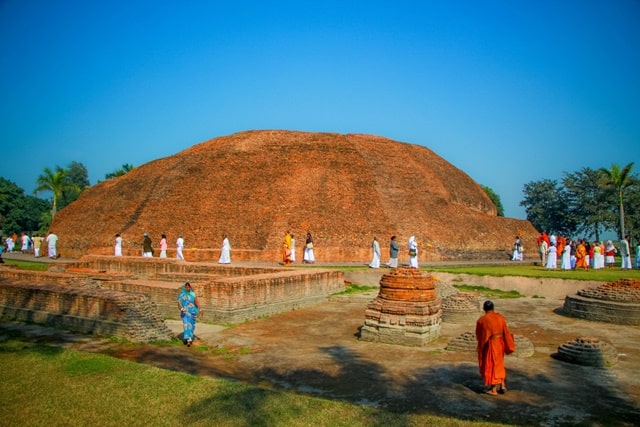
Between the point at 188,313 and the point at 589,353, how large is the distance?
236 inches

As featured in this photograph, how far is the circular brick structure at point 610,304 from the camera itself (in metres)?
10.5

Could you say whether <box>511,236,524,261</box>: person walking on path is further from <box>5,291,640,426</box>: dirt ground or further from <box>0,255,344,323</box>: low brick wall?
<box>5,291,640,426</box>: dirt ground

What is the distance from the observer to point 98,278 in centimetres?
1323

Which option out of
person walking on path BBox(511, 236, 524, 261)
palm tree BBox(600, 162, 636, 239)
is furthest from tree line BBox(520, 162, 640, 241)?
person walking on path BBox(511, 236, 524, 261)

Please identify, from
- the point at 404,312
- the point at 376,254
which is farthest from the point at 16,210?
the point at 404,312

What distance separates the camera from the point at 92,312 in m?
8.45

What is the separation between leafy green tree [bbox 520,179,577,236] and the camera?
4456cm

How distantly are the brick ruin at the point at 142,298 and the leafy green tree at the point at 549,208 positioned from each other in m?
36.2

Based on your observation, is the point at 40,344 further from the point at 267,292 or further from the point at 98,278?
the point at 98,278

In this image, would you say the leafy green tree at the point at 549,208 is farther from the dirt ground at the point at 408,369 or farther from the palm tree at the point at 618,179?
the dirt ground at the point at 408,369

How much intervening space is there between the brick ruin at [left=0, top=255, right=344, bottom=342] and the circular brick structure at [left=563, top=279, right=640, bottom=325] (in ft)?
20.5

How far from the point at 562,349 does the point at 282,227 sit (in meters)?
19.4

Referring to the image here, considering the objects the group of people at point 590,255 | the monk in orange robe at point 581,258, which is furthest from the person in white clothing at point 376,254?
the monk in orange robe at point 581,258

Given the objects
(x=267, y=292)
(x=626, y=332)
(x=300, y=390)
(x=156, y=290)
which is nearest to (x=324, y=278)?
(x=267, y=292)
